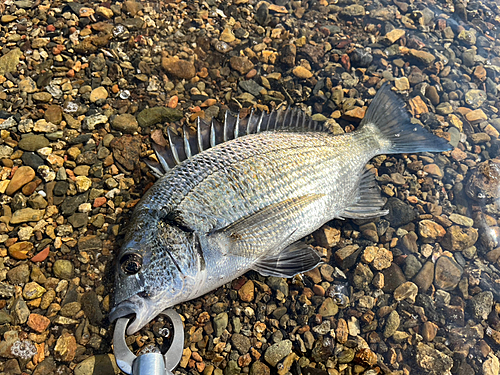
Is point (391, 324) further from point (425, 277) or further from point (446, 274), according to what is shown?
point (446, 274)

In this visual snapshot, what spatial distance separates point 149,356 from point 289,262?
1322 mm

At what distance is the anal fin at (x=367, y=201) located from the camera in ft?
11.3

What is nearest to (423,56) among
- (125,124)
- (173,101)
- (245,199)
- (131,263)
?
(173,101)

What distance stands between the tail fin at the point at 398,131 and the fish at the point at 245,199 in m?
0.01

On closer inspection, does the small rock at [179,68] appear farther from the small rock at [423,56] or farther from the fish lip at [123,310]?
the small rock at [423,56]

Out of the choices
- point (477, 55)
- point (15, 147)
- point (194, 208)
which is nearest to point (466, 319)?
point (194, 208)

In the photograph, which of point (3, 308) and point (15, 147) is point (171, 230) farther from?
point (15, 147)

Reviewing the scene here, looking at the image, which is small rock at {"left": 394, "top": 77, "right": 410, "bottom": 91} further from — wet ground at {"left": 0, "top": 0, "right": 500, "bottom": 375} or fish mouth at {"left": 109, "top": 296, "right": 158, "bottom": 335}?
fish mouth at {"left": 109, "top": 296, "right": 158, "bottom": 335}

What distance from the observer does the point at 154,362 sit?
211cm

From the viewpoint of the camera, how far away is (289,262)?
3006 millimetres

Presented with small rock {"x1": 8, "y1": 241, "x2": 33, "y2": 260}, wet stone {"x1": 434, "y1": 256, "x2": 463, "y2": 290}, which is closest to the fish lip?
small rock {"x1": 8, "y1": 241, "x2": 33, "y2": 260}

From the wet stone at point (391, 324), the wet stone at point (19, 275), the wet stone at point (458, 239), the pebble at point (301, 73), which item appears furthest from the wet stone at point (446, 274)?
the wet stone at point (19, 275)

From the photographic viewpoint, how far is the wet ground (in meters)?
2.81

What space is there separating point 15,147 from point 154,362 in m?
2.53
